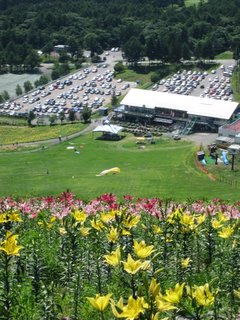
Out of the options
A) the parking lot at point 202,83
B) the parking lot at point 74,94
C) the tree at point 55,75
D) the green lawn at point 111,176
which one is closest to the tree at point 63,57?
the parking lot at point 74,94

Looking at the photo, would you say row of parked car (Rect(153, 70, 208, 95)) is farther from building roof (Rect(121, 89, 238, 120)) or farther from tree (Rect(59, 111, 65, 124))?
tree (Rect(59, 111, 65, 124))

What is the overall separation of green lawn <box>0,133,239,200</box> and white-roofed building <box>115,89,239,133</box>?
8.40 meters

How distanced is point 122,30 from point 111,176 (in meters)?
76.2

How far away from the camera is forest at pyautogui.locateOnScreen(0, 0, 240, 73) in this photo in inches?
4112

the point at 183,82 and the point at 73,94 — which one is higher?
the point at 183,82

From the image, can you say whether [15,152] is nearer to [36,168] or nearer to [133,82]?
[36,168]

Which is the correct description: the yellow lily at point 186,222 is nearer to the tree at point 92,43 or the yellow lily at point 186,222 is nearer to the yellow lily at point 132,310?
the yellow lily at point 132,310

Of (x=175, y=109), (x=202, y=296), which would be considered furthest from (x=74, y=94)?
(x=202, y=296)

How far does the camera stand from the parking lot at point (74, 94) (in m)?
84.5

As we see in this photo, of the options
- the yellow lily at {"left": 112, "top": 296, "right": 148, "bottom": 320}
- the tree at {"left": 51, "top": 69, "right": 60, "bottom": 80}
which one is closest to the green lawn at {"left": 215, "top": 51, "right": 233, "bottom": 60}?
the tree at {"left": 51, "top": 69, "right": 60, "bottom": 80}

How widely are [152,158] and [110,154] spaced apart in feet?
16.3

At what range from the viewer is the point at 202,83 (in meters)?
90.8

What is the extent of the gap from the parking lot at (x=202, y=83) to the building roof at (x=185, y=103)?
27.1 ft

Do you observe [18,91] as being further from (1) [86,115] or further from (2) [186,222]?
(2) [186,222]
